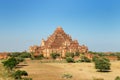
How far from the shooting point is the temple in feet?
374

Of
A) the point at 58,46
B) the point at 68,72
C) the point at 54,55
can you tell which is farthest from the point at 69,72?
the point at 58,46

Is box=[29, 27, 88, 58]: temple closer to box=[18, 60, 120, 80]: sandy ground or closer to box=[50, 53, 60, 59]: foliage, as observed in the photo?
box=[50, 53, 60, 59]: foliage

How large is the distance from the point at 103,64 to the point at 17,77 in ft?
73.4

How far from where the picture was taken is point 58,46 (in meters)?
117

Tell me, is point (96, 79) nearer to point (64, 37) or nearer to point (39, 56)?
point (39, 56)

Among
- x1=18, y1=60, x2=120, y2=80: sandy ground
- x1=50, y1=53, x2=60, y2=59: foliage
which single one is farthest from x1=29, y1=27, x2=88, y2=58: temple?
x1=18, y1=60, x2=120, y2=80: sandy ground

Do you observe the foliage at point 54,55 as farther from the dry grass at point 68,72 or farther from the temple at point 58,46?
the dry grass at point 68,72

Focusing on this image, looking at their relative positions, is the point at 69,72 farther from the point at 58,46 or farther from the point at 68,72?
the point at 58,46

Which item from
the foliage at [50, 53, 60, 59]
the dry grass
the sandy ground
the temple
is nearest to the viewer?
the dry grass

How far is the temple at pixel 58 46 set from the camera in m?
114

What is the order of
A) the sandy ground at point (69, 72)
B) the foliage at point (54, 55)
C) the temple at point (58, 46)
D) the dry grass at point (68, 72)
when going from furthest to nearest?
the temple at point (58, 46)
the foliage at point (54, 55)
the sandy ground at point (69, 72)
the dry grass at point (68, 72)

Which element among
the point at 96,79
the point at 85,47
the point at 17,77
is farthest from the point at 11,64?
the point at 85,47

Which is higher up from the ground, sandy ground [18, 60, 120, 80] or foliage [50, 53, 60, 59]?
foliage [50, 53, 60, 59]

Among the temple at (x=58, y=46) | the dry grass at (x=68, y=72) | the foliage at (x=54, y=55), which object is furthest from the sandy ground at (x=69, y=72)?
the temple at (x=58, y=46)
